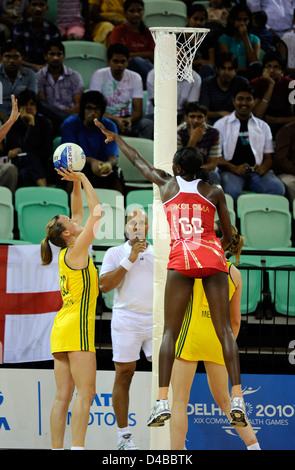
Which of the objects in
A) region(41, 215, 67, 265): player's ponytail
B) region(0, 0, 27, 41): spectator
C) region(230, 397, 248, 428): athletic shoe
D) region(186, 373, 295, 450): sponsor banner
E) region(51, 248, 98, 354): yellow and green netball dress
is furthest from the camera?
region(0, 0, 27, 41): spectator

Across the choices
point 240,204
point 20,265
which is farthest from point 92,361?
point 240,204

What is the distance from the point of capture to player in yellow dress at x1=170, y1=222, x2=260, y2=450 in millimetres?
5434

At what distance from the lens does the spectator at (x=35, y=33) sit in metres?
10.7

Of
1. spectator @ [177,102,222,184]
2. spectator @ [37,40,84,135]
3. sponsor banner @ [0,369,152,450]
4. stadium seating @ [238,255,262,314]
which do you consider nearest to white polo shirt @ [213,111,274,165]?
spectator @ [177,102,222,184]

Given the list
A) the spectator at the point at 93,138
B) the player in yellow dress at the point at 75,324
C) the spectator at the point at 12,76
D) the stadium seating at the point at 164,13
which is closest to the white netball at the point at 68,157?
the player in yellow dress at the point at 75,324

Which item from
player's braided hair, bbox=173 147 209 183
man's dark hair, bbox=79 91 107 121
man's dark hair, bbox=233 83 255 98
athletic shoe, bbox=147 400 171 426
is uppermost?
man's dark hair, bbox=233 83 255 98

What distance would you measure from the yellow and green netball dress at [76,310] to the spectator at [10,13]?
6309 mm

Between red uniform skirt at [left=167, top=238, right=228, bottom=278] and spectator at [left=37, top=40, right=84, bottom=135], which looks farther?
spectator at [left=37, top=40, right=84, bottom=135]

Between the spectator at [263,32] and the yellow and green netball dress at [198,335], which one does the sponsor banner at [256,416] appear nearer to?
the yellow and green netball dress at [198,335]

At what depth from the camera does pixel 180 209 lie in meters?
5.02

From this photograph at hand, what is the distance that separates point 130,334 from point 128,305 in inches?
10.3

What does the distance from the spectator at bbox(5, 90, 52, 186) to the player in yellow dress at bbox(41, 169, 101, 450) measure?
3.05 metres

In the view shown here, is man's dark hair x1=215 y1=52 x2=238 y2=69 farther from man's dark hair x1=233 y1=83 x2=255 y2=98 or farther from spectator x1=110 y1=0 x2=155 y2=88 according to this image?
spectator x1=110 y1=0 x2=155 y2=88
